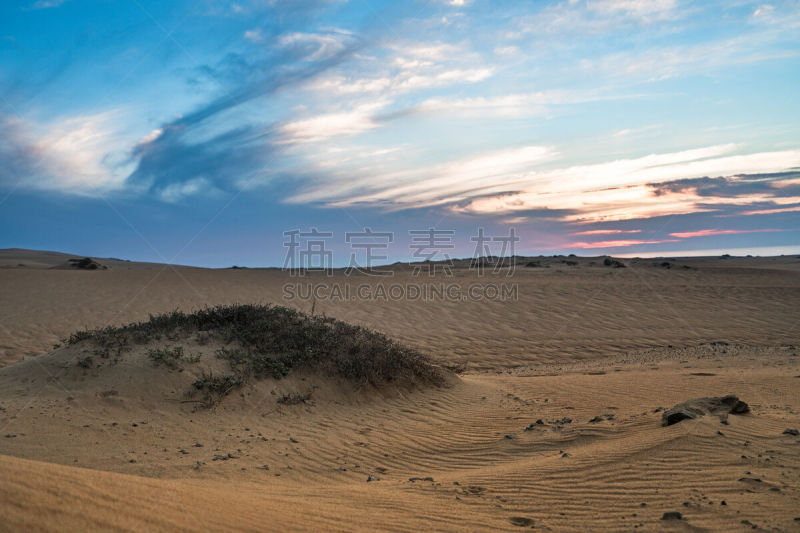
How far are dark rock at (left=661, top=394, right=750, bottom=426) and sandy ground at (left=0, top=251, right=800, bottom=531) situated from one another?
0.59 feet

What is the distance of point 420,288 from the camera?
83.3ft

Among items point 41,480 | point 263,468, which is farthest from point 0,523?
point 263,468

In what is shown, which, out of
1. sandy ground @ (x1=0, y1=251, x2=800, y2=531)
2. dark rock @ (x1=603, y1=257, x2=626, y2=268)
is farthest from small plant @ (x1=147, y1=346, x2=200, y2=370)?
dark rock @ (x1=603, y1=257, x2=626, y2=268)

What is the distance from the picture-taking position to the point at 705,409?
19.5ft

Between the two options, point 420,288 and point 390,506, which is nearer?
point 390,506

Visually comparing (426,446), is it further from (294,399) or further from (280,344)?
(280,344)

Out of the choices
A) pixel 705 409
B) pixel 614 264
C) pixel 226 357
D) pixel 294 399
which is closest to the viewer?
pixel 705 409

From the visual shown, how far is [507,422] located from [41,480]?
19.3ft

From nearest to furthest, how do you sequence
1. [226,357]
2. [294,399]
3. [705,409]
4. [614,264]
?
[705,409] → [294,399] → [226,357] → [614,264]

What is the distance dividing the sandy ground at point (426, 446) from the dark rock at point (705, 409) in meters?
0.18

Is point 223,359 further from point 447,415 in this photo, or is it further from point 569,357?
point 569,357

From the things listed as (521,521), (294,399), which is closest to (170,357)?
(294,399)

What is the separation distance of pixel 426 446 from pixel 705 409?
3.65m

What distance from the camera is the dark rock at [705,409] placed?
570cm
